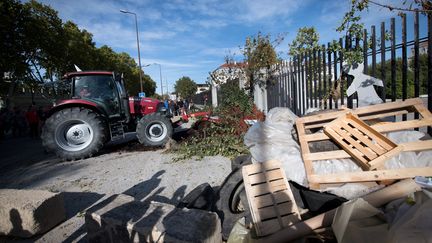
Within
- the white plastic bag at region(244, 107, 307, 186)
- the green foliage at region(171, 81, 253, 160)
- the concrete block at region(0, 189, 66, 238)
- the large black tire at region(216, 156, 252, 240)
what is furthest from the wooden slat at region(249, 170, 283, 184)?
the green foliage at region(171, 81, 253, 160)

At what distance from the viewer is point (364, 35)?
4320mm

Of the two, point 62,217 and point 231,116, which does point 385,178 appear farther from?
point 231,116

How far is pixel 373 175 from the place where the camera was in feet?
8.34

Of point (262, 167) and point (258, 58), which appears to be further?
point (258, 58)

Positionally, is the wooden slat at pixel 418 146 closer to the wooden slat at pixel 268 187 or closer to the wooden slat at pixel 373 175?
the wooden slat at pixel 373 175

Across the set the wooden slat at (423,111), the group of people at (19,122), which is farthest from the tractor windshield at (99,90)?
the group of people at (19,122)

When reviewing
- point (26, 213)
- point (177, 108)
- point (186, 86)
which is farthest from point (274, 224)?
Result: point (186, 86)

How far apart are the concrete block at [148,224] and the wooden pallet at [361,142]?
5.06 ft

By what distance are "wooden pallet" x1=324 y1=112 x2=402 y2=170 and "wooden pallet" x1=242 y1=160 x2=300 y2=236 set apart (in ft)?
2.40

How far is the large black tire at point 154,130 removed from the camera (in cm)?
739

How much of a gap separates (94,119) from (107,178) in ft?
8.07

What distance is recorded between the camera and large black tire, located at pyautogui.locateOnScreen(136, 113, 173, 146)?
291 inches

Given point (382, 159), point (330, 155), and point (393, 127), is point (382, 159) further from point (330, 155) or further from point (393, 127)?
point (393, 127)

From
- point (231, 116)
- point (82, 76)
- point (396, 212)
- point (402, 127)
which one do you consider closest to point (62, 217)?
point (396, 212)
